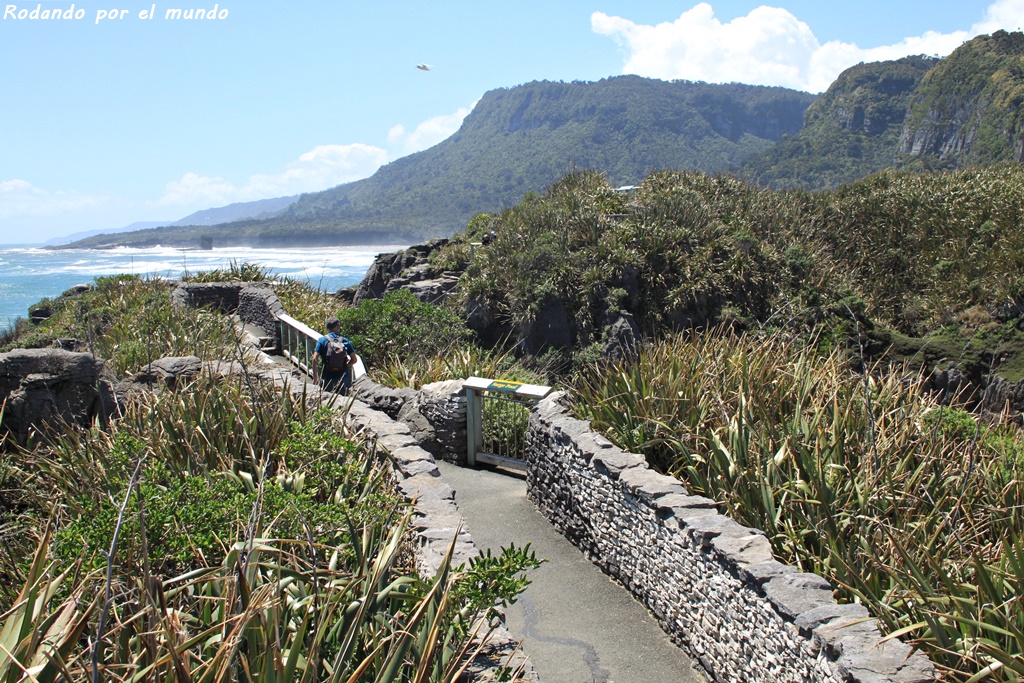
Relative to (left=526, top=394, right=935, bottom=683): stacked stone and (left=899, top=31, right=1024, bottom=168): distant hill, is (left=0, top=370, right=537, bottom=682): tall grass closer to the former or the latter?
(left=526, top=394, right=935, bottom=683): stacked stone

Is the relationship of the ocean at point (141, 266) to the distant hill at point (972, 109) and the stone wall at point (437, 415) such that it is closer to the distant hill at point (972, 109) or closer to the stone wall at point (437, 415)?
the distant hill at point (972, 109)

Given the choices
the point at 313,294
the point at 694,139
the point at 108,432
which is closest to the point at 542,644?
the point at 108,432

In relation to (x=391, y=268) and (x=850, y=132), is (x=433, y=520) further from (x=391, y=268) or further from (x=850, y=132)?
(x=850, y=132)

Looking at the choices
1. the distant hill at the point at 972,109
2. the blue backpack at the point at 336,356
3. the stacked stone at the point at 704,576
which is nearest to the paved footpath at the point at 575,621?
the stacked stone at the point at 704,576

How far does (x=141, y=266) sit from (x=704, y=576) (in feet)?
355

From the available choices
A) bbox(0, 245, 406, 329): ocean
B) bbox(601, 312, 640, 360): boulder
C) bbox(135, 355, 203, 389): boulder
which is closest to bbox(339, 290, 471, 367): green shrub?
bbox(601, 312, 640, 360): boulder

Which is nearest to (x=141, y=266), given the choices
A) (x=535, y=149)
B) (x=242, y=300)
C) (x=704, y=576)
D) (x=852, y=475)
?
Answer: (x=535, y=149)

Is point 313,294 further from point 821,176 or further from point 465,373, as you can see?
point 821,176

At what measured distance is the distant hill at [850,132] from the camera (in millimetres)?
81938

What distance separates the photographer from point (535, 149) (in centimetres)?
14212

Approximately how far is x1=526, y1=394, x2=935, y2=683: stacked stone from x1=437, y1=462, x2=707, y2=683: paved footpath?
134 millimetres

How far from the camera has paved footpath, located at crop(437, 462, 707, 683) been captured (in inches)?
207

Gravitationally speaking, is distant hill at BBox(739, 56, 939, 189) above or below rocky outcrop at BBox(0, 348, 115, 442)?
above

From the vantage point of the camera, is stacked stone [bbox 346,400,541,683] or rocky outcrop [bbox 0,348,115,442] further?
rocky outcrop [bbox 0,348,115,442]
